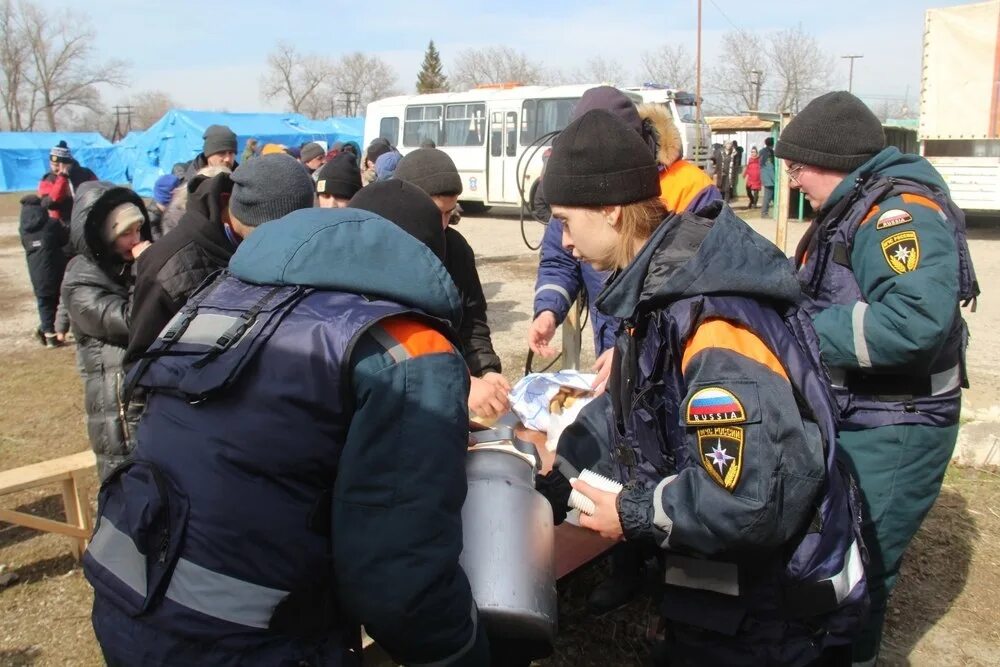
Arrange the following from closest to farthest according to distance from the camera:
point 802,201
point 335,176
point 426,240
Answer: point 426,240
point 335,176
point 802,201

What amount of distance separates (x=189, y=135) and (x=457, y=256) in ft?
84.7

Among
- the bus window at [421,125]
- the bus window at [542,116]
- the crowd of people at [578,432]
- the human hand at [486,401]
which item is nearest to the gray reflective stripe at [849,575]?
the crowd of people at [578,432]

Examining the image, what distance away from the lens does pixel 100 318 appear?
11.0 ft

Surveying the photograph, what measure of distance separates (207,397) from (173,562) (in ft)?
0.94

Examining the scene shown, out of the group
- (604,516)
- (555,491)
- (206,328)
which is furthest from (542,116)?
(206,328)

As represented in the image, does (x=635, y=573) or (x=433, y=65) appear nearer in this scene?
(x=635, y=573)

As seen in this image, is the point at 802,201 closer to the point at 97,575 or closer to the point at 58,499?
the point at 58,499

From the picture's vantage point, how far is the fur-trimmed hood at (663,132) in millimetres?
3035

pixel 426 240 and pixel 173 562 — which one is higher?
pixel 426 240

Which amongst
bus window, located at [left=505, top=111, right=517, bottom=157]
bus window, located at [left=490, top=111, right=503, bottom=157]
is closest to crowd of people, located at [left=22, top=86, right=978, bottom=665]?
bus window, located at [left=505, top=111, right=517, bottom=157]

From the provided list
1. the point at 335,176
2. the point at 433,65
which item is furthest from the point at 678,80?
the point at 335,176

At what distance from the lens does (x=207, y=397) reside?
132 cm

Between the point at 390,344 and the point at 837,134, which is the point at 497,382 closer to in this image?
the point at 837,134

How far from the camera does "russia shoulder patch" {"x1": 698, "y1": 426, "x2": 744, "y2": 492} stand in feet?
4.91
